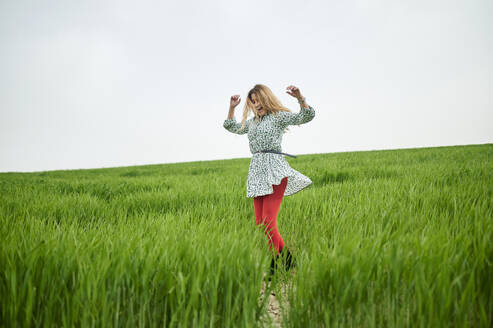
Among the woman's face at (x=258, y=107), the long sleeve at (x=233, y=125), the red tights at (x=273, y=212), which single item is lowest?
the red tights at (x=273, y=212)

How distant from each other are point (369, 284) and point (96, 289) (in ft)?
4.45

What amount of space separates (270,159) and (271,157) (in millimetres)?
23

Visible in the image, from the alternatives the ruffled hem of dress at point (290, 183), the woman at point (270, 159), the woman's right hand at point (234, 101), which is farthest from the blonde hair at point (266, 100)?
the ruffled hem of dress at point (290, 183)

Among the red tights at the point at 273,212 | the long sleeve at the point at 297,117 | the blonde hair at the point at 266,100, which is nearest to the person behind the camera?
the red tights at the point at 273,212

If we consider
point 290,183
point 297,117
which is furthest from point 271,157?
point 297,117

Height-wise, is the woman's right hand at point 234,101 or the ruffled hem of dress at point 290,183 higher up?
the woman's right hand at point 234,101

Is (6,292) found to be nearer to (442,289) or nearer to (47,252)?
(47,252)

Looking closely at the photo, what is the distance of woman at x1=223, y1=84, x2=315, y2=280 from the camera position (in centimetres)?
225

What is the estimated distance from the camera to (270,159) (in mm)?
2359

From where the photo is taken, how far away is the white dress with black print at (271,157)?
7.44ft

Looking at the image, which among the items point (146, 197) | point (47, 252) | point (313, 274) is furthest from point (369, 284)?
point (146, 197)

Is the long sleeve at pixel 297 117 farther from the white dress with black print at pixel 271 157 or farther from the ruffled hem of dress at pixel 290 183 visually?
the ruffled hem of dress at pixel 290 183

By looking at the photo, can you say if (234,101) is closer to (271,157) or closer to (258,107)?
(258,107)

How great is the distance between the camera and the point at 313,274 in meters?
1.38
